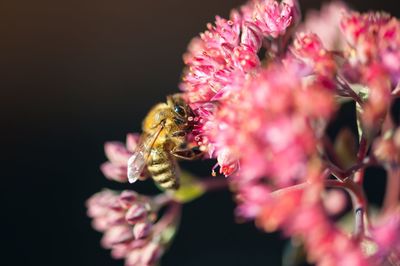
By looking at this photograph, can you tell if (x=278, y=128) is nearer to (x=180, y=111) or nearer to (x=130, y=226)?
(x=180, y=111)

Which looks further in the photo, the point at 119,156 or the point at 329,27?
the point at 329,27

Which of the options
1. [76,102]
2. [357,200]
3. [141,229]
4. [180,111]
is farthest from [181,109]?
[76,102]

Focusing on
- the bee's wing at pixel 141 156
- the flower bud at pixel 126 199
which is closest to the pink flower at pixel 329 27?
the bee's wing at pixel 141 156

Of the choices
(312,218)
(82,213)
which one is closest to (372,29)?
(312,218)

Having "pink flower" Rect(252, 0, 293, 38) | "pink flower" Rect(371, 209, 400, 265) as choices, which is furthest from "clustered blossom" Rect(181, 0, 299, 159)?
"pink flower" Rect(371, 209, 400, 265)

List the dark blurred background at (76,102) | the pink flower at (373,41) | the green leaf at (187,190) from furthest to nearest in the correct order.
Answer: the dark blurred background at (76,102), the green leaf at (187,190), the pink flower at (373,41)

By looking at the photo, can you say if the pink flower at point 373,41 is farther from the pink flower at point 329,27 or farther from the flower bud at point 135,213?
the flower bud at point 135,213
